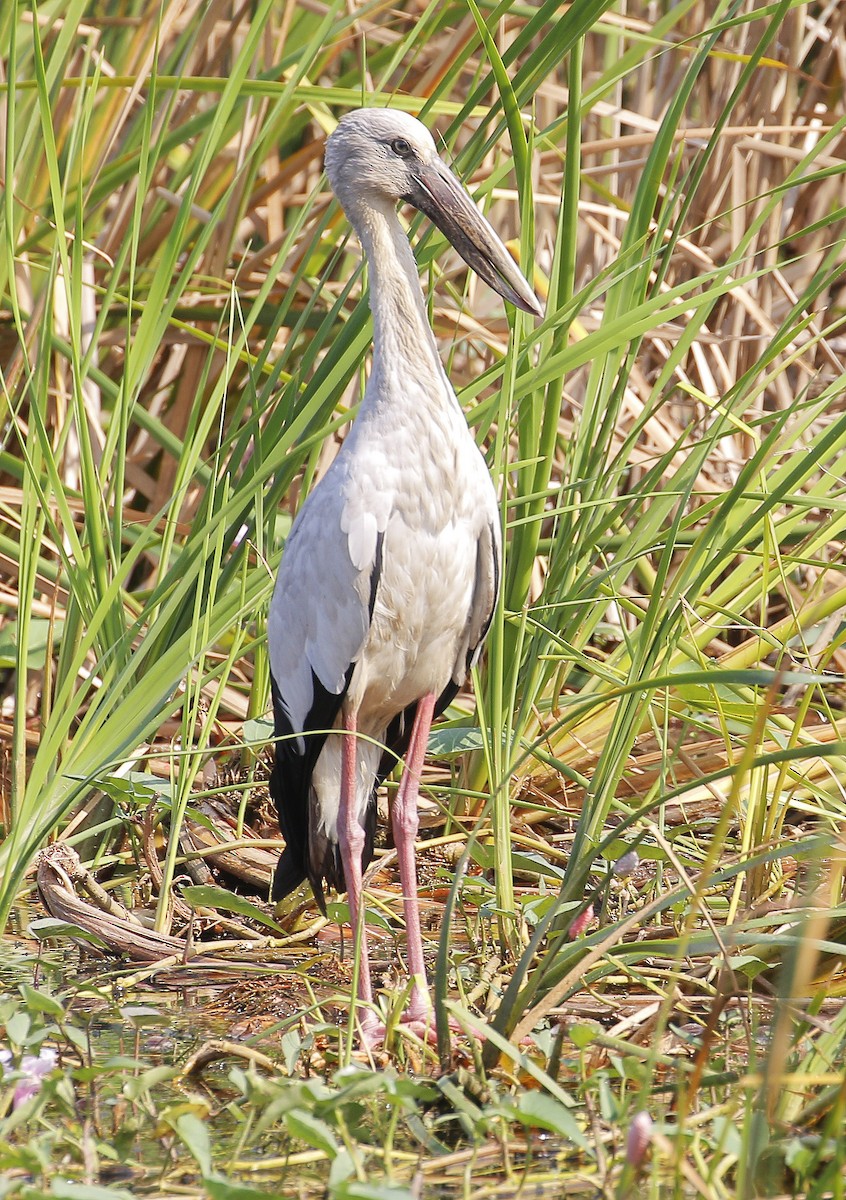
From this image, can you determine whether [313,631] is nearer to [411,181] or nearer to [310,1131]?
[411,181]

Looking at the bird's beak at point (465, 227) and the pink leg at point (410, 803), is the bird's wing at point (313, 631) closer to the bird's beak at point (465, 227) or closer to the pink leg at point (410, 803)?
the pink leg at point (410, 803)

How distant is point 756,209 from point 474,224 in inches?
75.2

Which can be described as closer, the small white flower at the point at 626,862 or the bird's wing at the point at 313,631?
the small white flower at the point at 626,862

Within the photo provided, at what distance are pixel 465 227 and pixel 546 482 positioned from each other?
1.85 feet

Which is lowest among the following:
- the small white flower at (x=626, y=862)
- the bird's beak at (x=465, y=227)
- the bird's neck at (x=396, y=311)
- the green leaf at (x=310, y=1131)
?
the small white flower at (x=626, y=862)

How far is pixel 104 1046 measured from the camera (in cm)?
232

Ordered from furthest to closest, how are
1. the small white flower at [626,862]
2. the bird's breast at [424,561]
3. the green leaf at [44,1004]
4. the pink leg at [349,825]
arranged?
the pink leg at [349,825] → the bird's breast at [424,561] → the small white flower at [626,862] → the green leaf at [44,1004]

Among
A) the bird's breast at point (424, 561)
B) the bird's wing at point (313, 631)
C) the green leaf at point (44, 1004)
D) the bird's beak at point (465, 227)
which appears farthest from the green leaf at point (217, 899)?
the bird's beak at point (465, 227)

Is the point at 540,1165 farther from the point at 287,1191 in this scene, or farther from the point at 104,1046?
the point at 104,1046

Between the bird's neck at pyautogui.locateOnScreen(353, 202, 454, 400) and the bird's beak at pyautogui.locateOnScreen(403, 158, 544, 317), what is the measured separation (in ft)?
0.29

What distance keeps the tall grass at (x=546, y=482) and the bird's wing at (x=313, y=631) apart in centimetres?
12

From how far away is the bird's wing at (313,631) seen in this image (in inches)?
104

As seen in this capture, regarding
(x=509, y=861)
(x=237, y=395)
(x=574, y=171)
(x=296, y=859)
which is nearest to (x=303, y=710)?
(x=296, y=859)

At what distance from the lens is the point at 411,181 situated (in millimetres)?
2768
